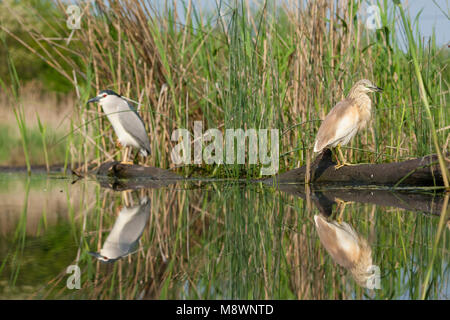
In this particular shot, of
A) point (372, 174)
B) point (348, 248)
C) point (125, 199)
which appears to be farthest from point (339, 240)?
point (372, 174)

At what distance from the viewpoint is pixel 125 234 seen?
254cm

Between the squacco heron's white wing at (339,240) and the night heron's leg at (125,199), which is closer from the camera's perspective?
the squacco heron's white wing at (339,240)

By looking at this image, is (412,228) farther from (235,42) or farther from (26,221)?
(235,42)

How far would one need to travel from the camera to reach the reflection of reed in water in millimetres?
1690

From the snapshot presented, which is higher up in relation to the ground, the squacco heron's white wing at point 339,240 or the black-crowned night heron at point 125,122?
the black-crowned night heron at point 125,122

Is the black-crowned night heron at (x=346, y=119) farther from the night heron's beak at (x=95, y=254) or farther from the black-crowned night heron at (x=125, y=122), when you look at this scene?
the night heron's beak at (x=95, y=254)

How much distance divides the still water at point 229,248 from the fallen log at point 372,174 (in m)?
0.23

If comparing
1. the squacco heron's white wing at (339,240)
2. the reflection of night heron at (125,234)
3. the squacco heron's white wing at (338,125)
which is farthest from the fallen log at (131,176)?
the squacco heron's white wing at (339,240)

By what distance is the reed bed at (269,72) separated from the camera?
484 centimetres

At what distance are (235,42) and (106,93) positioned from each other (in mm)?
2041

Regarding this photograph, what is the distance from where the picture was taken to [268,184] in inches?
197

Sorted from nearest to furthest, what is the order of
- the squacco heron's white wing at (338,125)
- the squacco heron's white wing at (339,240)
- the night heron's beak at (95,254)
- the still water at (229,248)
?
the still water at (229,248) → the squacco heron's white wing at (339,240) → the night heron's beak at (95,254) → the squacco heron's white wing at (338,125)
